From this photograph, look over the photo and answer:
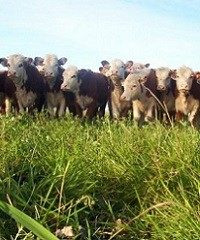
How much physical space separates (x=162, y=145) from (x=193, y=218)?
5.07ft

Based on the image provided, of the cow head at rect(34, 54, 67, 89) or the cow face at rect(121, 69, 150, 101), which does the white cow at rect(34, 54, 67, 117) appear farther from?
the cow face at rect(121, 69, 150, 101)

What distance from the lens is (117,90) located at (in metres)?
15.6

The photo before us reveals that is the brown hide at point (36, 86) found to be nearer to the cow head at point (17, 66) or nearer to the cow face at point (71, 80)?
the cow head at point (17, 66)

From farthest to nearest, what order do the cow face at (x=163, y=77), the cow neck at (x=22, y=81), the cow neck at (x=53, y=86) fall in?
the cow neck at (x=53, y=86) → the cow neck at (x=22, y=81) → the cow face at (x=163, y=77)

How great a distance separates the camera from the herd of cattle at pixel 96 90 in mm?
14164

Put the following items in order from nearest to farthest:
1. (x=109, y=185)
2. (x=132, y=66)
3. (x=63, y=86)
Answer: (x=109, y=185)
(x=63, y=86)
(x=132, y=66)

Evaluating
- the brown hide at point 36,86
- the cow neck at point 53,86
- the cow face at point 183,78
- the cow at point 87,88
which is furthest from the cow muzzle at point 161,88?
the brown hide at point 36,86

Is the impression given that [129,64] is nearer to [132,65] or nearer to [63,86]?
[132,65]

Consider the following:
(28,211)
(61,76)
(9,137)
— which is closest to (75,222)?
(28,211)

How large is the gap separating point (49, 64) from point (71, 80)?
1.67 m

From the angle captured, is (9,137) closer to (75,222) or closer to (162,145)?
(162,145)

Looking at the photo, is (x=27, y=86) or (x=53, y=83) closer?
(x=27, y=86)

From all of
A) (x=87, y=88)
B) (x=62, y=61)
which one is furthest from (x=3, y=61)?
(x=87, y=88)

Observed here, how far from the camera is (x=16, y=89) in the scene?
1532 centimetres
